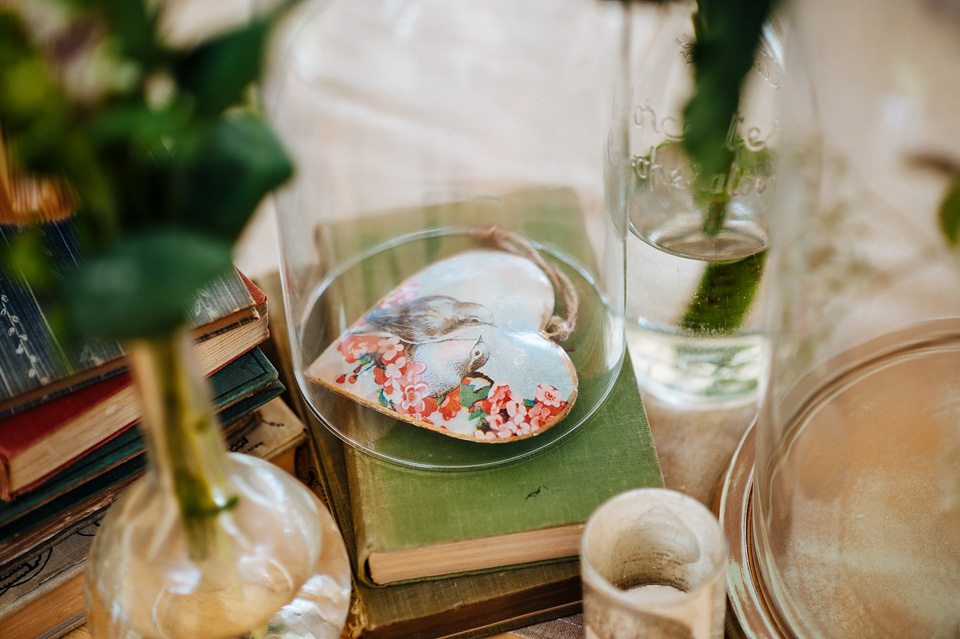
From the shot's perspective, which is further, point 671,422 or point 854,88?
point 671,422

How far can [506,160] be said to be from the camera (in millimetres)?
561

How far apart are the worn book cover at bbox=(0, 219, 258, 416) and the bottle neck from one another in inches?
3.8

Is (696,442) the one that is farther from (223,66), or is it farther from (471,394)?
(223,66)

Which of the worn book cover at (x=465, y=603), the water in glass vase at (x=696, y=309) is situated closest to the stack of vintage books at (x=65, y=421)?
the worn book cover at (x=465, y=603)

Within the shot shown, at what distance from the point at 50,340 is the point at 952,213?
37cm

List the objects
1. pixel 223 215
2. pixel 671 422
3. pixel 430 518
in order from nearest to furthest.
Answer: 1. pixel 223 215
2. pixel 430 518
3. pixel 671 422

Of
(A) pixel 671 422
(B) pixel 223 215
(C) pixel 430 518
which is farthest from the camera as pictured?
(A) pixel 671 422

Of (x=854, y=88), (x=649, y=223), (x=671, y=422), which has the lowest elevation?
(x=671, y=422)

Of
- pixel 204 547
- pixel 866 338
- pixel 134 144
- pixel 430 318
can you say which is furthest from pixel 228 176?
pixel 866 338

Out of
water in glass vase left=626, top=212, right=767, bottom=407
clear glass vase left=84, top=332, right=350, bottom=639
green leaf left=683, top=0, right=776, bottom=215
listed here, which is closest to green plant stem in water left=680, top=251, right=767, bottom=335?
water in glass vase left=626, top=212, right=767, bottom=407

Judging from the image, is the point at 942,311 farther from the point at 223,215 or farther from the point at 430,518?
the point at 223,215

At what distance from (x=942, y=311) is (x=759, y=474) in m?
0.16

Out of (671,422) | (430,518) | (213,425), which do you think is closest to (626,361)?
(671,422)

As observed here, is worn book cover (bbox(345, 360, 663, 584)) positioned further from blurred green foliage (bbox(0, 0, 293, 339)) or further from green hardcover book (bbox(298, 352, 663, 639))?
blurred green foliage (bbox(0, 0, 293, 339))
